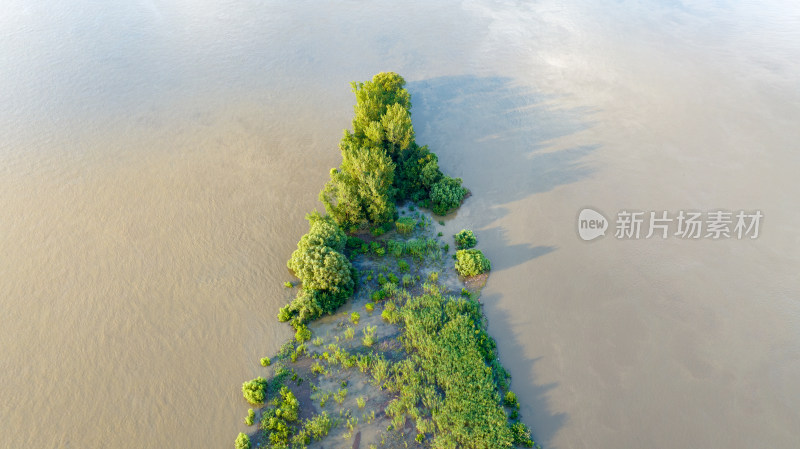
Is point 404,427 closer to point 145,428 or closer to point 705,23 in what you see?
point 145,428

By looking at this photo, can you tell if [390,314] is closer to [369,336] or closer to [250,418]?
[369,336]

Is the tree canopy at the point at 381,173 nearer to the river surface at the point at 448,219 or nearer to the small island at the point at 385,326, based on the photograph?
the small island at the point at 385,326

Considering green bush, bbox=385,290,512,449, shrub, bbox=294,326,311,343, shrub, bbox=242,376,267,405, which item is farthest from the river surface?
green bush, bbox=385,290,512,449

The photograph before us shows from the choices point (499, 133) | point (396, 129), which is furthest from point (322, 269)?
point (499, 133)

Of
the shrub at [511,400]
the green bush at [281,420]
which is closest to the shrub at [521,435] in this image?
the shrub at [511,400]

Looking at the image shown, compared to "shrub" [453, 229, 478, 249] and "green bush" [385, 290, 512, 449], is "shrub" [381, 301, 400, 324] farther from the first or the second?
"shrub" [453, 229, 478, 249]

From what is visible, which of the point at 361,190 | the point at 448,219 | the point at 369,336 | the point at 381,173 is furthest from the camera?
the point at 448,219
